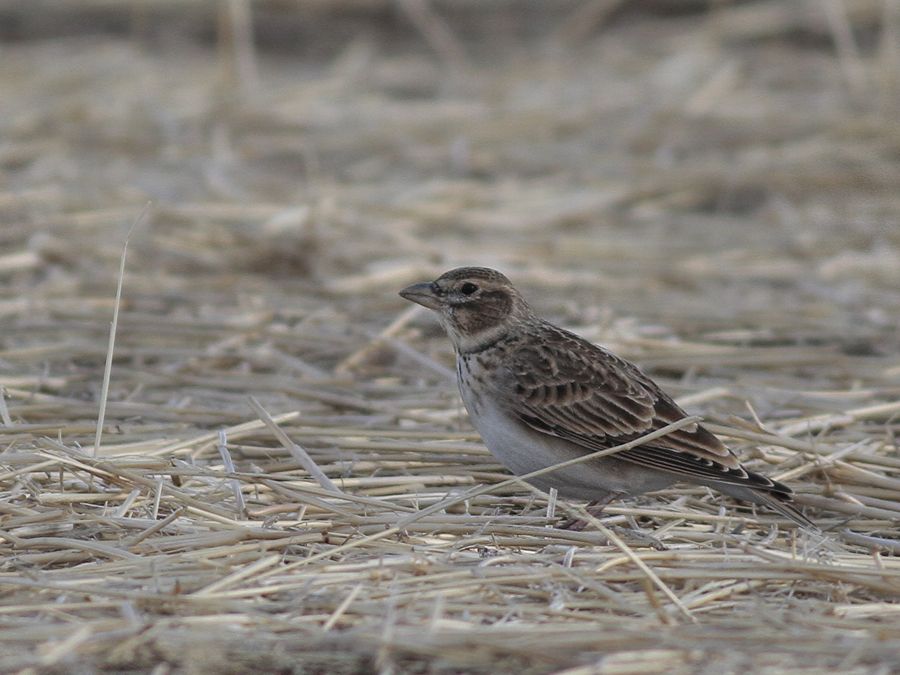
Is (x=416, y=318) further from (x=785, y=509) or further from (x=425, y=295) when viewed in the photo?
(x=785, y=509)

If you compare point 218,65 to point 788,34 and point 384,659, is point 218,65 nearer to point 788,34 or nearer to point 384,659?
point 788,34

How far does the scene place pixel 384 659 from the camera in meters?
4.11

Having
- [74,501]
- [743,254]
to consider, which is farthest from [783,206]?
[74,501]

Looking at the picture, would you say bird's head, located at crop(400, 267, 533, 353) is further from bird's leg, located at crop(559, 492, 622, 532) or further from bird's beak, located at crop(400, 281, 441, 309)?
bird's leg, located at crop(559, 492, 622, 532)

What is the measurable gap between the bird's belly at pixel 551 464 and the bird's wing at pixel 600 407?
7cm

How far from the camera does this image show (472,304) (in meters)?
6.66

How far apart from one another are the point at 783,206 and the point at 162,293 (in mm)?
5429

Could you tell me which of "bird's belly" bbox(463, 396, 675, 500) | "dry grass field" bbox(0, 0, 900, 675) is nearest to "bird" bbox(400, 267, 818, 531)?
"bird's belly" bbox(463, 396, 675, 500)

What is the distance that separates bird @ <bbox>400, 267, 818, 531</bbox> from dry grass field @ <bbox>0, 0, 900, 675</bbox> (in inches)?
6.7

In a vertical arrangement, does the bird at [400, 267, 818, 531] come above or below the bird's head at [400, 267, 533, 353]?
below

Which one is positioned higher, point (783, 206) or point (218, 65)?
point (218, 65)

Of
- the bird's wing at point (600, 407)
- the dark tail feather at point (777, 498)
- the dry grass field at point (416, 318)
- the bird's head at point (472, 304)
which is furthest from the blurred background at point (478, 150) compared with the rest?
the dark tail feather at point (777, 498)

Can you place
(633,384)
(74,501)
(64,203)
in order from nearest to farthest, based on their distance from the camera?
1. (74,501)
2. (633,384)
3. (64,203)

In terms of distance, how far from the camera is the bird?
5820 mm
